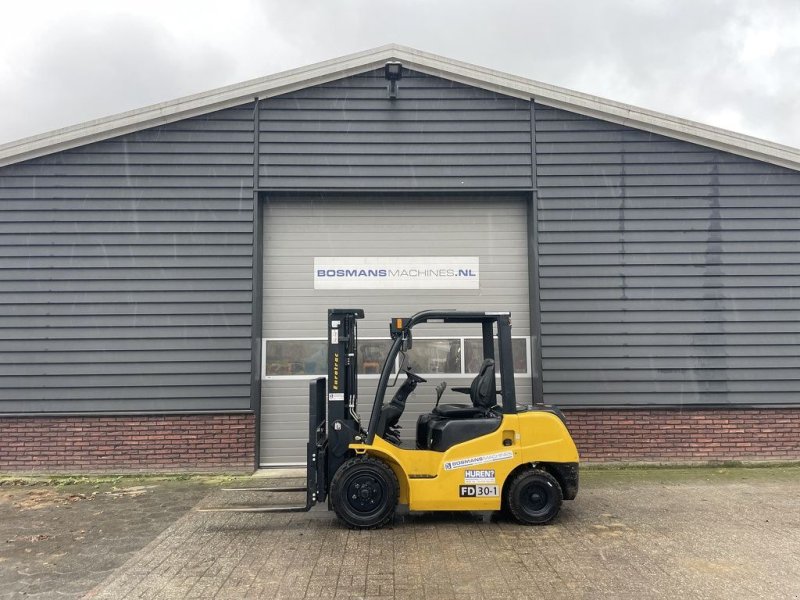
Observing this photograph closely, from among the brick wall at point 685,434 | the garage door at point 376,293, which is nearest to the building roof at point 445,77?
the garage door at point 376,293

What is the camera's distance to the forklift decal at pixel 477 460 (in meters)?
5.98

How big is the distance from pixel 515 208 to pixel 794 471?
6027 millimetres

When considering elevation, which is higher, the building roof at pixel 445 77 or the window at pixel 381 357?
the building roof at pixel 445 77

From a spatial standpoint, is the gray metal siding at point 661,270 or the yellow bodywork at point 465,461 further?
the gray metal siding at point 661,270

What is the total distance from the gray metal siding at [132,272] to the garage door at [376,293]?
0.58 m

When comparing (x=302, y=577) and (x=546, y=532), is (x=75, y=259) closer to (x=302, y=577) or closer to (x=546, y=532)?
(x=302, y=577)

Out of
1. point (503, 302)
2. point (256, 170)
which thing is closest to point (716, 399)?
point (503, 302)

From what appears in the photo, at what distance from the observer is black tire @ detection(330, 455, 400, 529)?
5.92 m

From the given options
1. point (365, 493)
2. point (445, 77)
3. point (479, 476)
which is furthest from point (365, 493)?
point (445, 77)

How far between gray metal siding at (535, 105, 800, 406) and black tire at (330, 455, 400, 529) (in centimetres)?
395

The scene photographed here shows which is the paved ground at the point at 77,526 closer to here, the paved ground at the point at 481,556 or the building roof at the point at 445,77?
the paved ground at the point at 481,556

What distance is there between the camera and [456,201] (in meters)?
9.55

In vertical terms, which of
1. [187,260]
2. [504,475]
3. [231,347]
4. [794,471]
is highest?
[187,260]

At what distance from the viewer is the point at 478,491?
6012 mm
